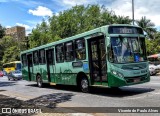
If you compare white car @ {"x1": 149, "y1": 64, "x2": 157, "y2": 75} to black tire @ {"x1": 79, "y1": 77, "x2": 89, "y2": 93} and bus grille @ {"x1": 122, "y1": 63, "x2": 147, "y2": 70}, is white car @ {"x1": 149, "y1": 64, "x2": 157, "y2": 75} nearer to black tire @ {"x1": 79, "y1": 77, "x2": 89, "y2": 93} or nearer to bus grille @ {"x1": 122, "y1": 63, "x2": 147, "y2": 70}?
black tire @ {"x1": 79, "y1": 77, "x2": 89, "y2": 93}

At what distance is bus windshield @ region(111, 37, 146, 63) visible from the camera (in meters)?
13.8

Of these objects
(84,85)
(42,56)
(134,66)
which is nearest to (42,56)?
(42,56)

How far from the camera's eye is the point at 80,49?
1623 cm

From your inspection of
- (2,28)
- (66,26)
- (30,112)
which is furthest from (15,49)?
(30,112)

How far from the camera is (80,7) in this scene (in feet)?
209

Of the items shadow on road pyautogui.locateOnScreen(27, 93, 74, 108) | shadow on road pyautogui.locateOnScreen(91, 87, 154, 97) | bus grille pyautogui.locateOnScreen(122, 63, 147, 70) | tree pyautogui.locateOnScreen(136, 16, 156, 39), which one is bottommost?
shadow on road pyautogui.locateOnScreen(27, 93, 74, 108)

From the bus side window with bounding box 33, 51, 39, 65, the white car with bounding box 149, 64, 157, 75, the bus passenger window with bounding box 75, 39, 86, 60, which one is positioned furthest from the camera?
the white car with bounding box 149, 64, 157, 75

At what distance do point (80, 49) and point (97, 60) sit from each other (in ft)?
5.53

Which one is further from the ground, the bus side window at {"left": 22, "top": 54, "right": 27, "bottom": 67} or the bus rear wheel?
the bus side window at {"left": 22, "top": 54, "right": 27, "bottom": 67}

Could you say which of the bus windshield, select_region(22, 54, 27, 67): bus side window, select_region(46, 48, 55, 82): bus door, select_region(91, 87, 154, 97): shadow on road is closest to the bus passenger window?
select_region(91, 87, 154, 97): shadow on road

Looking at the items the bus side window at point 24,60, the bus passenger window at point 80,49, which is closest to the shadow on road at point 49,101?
the bus passenger window at point 80,49

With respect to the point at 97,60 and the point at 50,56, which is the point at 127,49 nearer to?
the point at 97,60

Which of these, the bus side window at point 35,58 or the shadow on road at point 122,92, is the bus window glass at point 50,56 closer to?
the bus side window at point 35,58

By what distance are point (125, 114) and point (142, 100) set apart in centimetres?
267
